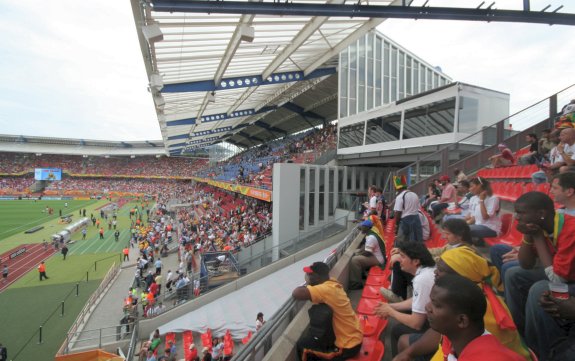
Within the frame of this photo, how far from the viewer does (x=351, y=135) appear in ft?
A: 57.1

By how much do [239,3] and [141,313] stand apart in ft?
38.9

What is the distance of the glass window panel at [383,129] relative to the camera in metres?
14.0

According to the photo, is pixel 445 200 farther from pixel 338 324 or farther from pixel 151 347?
pixel 151 347

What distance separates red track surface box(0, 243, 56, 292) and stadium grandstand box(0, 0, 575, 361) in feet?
0.48

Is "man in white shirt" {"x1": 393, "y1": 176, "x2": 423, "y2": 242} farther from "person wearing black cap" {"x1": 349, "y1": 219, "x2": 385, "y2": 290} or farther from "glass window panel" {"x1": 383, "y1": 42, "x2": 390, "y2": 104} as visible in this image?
"glass window panel" {"x1": 383, "y1": 42, "x2": 390, "y2": 104}

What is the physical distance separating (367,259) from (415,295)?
7.93ft

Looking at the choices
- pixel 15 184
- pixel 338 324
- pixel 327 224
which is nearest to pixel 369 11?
pixel 338 324

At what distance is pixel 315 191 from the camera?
16.4 metres

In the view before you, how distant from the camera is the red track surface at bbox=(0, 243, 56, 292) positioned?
54.1ft

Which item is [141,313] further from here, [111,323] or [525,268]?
[525,268]

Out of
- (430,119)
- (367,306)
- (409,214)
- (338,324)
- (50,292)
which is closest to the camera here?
(338,324)

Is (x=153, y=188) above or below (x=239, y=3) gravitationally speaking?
below

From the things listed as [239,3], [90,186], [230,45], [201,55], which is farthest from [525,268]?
[90,186]

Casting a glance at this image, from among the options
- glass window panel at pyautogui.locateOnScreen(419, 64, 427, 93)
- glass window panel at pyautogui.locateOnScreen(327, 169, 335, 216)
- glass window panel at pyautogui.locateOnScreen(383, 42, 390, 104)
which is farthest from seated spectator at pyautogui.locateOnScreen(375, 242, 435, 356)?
glass window panel at pyautogui.locateOnScreen(419, 64, 427, 93)
